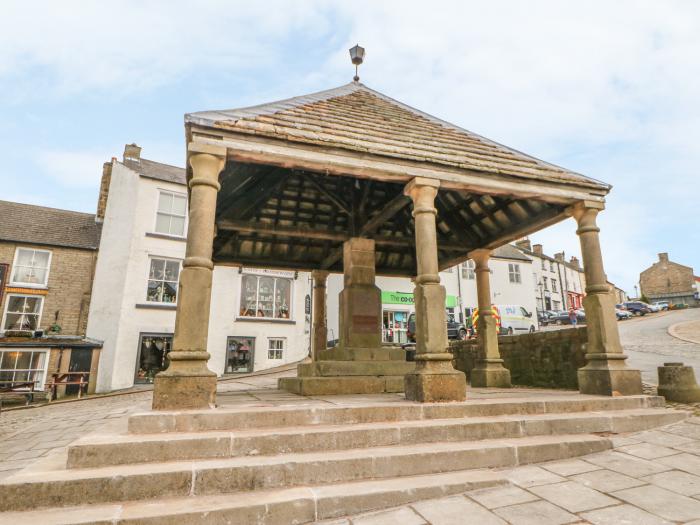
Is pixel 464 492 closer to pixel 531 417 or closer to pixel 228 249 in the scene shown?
pixel 531 417

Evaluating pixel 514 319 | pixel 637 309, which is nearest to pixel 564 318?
pixel 637 309

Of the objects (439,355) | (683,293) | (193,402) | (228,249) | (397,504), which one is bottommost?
(397,504)

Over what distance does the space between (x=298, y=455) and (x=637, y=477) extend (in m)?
2.92

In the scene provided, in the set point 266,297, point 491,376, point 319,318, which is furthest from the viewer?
point 266,297

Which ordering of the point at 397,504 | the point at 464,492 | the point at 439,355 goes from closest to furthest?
the point at 397,504 < the point at 464,492 < the point at 439,355

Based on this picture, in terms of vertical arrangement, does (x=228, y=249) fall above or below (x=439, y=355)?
above

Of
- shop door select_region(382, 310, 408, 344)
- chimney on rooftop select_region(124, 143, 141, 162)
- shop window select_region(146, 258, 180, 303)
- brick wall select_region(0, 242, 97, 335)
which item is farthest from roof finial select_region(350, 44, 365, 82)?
shop door select_region(382, 310, 408, 344)

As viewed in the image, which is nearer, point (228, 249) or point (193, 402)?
point (193, 402)

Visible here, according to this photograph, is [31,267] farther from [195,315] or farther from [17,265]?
[195,315]

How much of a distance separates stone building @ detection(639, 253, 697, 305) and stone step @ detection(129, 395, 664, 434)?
63.1m

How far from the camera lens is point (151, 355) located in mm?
17219

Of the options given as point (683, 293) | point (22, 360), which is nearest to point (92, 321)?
point (22, 360)

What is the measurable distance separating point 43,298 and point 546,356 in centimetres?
1905

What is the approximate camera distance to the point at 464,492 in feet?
10.8
